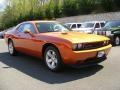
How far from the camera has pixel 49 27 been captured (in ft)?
28.7

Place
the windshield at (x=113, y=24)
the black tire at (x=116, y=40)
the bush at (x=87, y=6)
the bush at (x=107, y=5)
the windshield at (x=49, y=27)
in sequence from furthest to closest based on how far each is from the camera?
1. the bush at (x=87, y=6)
2. the bush at (x=107, y=5)
3. the windshield at (x=113, y=24)
4. the black tire at (x=116, y=40)
5. the windshield at (x=49, y=27)

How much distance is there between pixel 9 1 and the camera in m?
62.0

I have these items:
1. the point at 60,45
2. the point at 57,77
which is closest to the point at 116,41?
the point at 60,45

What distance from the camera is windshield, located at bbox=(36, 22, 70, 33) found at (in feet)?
28.2

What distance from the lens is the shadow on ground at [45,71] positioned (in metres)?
6.93

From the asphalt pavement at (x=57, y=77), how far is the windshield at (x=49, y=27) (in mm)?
1107

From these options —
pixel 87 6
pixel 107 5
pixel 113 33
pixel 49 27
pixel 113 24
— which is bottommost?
pixel 113 33

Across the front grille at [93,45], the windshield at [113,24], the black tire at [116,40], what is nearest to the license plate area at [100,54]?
the front grille at [93,45]

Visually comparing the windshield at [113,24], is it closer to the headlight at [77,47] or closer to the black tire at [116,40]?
the black tire at [116,40]

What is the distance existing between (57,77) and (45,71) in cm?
78

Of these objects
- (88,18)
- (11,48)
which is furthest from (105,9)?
(11,48)

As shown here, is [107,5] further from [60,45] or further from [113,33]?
[60,45]

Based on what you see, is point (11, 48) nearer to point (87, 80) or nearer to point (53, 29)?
point (53, 29)

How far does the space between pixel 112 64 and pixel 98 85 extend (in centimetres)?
229
